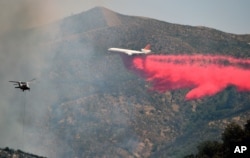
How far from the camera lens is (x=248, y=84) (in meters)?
183

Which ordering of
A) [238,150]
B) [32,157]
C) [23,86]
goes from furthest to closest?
[238,150] → [32,157] → [23,86]

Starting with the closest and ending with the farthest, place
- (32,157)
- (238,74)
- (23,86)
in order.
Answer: (23,86) → (32,157) → (238,74)

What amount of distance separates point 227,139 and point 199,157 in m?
8.65

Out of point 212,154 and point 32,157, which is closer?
point 32,157

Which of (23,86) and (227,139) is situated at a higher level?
A: (23,86)

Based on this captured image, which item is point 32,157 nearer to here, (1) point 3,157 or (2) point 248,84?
(1) point 3,157

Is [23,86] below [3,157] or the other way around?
the other way around

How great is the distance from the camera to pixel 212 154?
150 m

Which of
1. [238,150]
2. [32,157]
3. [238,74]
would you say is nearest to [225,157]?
[238,150]

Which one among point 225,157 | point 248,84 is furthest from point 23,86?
point 248,84

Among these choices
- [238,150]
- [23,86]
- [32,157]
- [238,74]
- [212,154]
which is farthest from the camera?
[238,74]

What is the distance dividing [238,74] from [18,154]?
91.7 metres

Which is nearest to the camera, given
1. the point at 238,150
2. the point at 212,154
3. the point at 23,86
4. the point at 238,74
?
the point at 23,86

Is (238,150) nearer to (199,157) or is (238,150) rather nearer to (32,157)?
(199,157)
